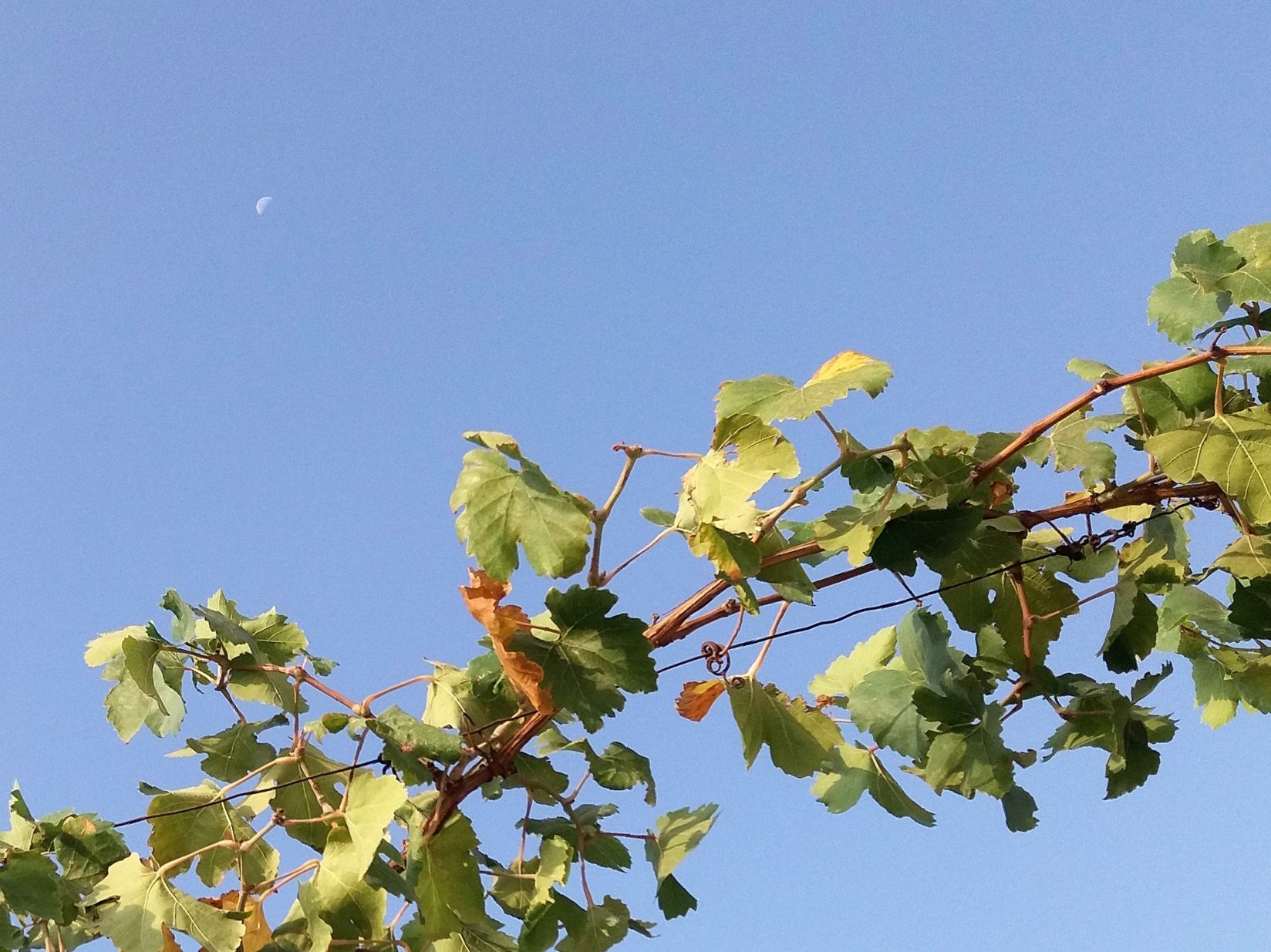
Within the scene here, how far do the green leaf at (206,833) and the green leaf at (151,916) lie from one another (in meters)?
0.04

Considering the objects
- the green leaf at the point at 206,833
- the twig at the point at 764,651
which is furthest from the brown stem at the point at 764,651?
the green leaf at the point at 206,833

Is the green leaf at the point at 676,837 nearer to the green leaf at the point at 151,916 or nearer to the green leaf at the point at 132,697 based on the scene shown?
the green leaf at the point at 151,916

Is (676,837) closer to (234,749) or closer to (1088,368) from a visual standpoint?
(234,749)

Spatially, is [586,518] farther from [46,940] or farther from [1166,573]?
[46,940]

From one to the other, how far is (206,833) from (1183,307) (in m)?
1.75

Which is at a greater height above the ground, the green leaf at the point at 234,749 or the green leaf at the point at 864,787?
the green leaf at the point at 234,749

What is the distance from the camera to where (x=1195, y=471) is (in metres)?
1.71

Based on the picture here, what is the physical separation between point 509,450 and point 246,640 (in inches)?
24.7

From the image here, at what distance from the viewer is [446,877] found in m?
1.72

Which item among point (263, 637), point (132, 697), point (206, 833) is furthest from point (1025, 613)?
point (132, 697)

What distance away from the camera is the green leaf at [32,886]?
5.65ft

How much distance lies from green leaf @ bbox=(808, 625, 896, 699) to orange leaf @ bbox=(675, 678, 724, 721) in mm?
477

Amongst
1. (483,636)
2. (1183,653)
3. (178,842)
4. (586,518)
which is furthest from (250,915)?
(1183,653)

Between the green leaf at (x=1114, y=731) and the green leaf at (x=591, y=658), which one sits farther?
the green leaf at (x=1114, y=731)
